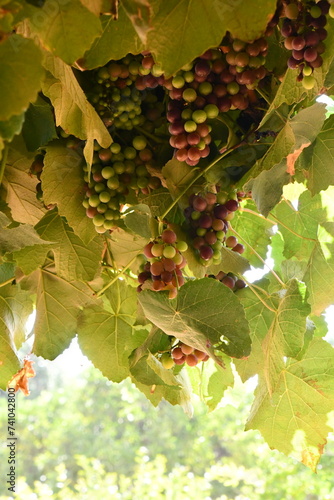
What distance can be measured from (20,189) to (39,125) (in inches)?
4.4

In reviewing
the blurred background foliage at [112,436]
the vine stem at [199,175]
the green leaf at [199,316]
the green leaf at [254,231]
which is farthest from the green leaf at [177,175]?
the blurred background foliage at [112,436]

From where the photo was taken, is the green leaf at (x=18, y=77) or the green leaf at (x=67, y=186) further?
the green leaf at (x=67, y=186)

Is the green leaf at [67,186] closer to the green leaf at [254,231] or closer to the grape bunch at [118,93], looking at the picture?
the grape bunch at [118,93]

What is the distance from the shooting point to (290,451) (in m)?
0.78

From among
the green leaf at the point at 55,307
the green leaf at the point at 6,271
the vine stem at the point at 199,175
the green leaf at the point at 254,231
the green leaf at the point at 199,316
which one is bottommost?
the green leaf at the point at 254,231

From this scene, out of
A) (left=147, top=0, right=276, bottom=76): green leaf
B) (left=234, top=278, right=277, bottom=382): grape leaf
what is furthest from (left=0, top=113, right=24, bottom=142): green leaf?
(left=234, top=278, right=277, bottom=382): grape leaf

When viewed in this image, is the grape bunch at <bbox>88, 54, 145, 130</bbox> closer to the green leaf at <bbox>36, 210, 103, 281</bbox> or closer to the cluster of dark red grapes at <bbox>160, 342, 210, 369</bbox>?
the green leaf at <bbox>36, 210, 103, 281</bbox>

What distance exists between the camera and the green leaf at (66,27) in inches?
14.1

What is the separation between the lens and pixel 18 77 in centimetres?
28

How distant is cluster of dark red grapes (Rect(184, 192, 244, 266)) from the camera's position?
0.64 metres

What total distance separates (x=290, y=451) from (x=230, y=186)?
0.37 metres

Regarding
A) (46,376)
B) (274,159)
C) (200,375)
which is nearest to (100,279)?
(200,375)

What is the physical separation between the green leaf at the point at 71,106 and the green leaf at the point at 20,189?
0.13m

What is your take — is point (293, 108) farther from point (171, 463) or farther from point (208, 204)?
point (171, 463)
